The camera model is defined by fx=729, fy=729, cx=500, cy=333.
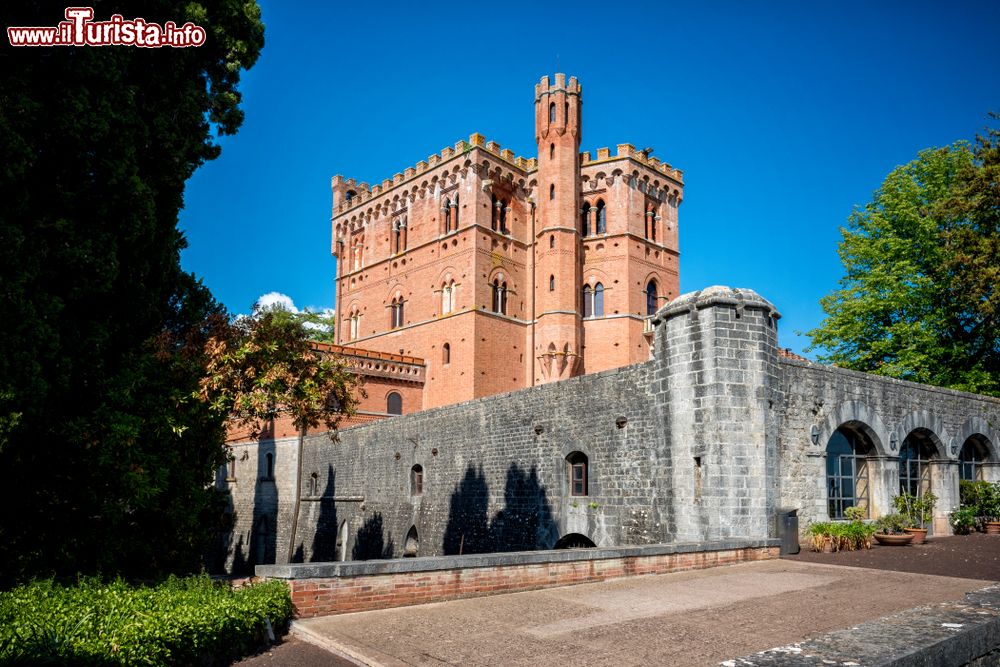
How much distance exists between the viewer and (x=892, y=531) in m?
14.8

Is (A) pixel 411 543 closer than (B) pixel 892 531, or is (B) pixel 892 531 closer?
(B) pixel 892 531

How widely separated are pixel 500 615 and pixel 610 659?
1.87 m

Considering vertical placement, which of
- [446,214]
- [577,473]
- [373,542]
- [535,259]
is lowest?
[373,542]

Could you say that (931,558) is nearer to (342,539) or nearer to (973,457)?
(973,457)

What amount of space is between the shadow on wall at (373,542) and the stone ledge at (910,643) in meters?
20.9

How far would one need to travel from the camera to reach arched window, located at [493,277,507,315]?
3892 cm

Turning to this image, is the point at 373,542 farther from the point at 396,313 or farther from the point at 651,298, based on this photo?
the point at 651,298

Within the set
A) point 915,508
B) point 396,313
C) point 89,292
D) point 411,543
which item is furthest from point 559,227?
point 89,292

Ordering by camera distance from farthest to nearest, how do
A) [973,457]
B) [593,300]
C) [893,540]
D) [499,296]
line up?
[499,296]
[593,300]
[973,457]
[893,540]

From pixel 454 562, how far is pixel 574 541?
8939mm

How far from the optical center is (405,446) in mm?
24188

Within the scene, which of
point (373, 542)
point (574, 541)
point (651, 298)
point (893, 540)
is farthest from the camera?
point (651, 298)

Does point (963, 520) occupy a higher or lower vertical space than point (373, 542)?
higher

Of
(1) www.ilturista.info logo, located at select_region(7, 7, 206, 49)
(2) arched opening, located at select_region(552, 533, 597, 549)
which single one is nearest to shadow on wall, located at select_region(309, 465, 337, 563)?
(2) arched opening, located at select_region(552, 533, 597, 549)
